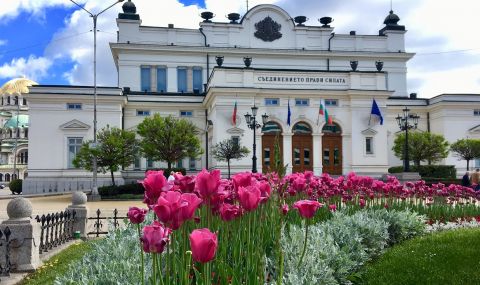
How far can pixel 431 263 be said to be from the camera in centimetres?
747

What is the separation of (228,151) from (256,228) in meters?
29.7

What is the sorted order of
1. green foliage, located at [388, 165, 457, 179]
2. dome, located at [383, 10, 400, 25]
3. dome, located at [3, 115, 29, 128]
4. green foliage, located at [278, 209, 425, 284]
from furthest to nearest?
1. dome, located at [3, 115, 29, 128]
2. dome, located at [383, 10, 400, 25]
3. green foliage, located at [388, 165, 457, 179]
4. green foliage, located at [278, 209, 425, 284]

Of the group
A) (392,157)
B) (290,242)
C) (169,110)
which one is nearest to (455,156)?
(392,157)

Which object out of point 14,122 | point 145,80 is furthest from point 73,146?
point 14,122

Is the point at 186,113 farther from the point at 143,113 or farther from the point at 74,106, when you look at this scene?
the point at 74,106

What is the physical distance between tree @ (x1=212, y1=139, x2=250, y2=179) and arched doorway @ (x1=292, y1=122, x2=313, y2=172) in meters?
4.86

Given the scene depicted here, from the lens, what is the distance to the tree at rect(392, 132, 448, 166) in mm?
40094

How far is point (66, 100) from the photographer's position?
38.6 meters

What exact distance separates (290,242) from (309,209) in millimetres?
3302

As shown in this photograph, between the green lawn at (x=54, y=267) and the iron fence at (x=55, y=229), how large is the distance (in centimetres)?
40

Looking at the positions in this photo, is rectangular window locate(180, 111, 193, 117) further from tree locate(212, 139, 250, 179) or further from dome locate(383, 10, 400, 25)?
dome locate(383, 10, 400, 25)

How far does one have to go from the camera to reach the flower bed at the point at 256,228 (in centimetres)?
283

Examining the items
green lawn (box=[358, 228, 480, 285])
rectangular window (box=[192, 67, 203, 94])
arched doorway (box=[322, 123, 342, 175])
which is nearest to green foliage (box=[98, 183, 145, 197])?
arched doorway (box=[322, 123, 342, 175])

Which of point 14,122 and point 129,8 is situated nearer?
point 129,8
